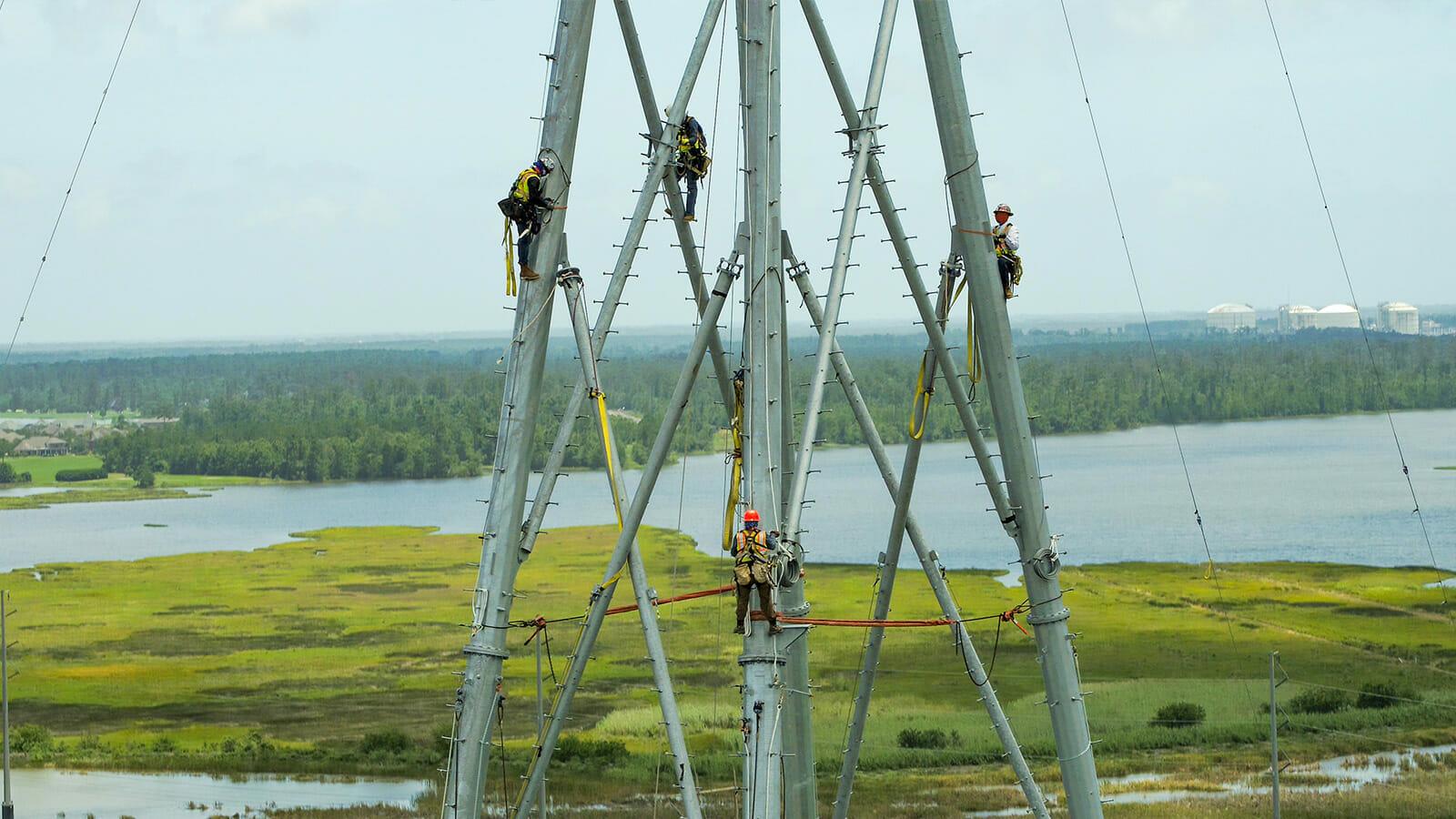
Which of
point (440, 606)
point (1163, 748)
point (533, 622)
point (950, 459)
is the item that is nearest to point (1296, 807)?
point (1163, 748)

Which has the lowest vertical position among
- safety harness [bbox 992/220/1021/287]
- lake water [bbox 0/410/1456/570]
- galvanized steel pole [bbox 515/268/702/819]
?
lake water [bbox 0/410/1456/570]

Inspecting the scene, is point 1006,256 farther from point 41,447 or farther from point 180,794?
point 41,447

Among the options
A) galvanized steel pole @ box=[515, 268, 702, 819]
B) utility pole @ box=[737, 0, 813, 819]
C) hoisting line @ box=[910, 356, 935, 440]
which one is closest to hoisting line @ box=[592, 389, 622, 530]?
galvanized steel pole @ box=[515, 268, 702, 819]

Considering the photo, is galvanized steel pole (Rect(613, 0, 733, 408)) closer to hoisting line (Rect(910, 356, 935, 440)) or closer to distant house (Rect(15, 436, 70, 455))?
hoisting line (Rect(910, 356, 935, 440))

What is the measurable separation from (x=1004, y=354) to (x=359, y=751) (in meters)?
36.2

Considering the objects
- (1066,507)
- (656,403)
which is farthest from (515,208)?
(656,403)

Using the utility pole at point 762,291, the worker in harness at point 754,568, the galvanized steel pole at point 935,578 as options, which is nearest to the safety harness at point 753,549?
the worker in harness at point 754,568

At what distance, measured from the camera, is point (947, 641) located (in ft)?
227

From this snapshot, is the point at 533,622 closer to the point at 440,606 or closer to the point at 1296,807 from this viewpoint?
Result: the point at 1296,807

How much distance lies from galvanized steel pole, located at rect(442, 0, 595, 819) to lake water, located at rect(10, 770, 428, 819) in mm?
23261

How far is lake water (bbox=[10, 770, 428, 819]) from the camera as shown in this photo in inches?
1639

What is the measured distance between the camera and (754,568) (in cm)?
1622

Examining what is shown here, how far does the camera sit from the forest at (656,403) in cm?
13762

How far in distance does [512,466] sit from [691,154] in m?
4.00
